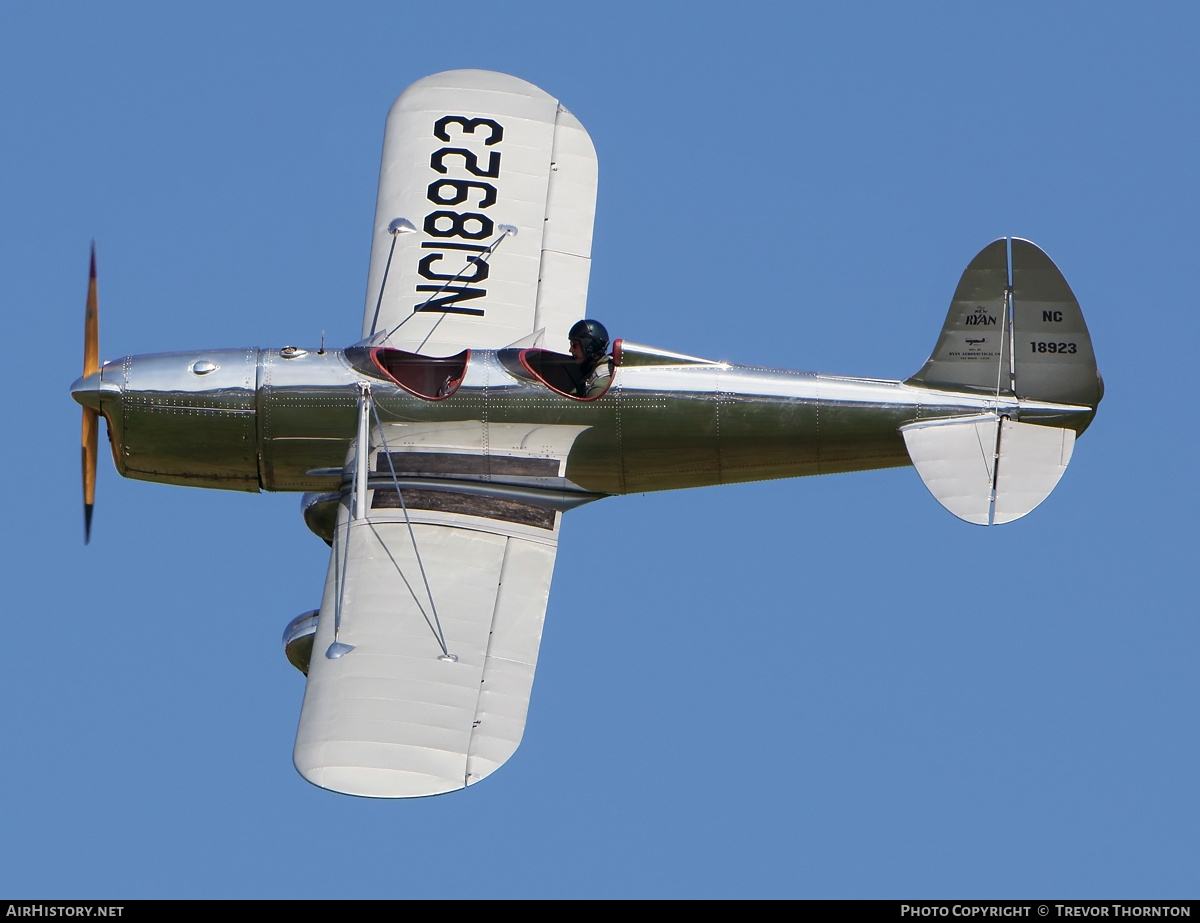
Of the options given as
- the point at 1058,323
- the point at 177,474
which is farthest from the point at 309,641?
the point at 1058,323

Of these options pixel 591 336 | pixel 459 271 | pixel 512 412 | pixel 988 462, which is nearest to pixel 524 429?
pixel 512 412

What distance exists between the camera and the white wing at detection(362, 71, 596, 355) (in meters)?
22.1

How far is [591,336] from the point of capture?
20609 mm

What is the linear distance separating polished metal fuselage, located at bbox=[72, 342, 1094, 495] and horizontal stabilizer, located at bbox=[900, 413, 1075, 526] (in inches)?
6.5

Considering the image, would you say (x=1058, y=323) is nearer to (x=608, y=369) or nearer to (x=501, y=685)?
(x=608, y=369)

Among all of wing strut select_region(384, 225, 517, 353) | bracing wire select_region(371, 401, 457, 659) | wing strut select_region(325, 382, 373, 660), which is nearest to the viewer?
bracing wire select_region(371, 401, 457, 659)

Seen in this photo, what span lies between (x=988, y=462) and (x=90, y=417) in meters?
7.57

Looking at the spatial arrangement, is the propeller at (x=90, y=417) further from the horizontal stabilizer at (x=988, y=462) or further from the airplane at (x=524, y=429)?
the horizontal stabilizer at (x=988, y=462)

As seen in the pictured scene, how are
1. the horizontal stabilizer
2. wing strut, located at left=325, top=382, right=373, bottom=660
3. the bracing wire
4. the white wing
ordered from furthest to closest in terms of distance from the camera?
the white wing → the horizontal stabilizer → wing strut, located at left=325, top=382, right=373, bottom=660 → the bracing wire

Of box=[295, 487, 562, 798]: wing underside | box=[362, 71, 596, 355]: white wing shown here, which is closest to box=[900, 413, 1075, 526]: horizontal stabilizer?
box=[295, 487, 562, 798]: wing underside

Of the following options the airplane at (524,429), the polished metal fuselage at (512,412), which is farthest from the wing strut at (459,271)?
the polished metal fuselage at (512,412)

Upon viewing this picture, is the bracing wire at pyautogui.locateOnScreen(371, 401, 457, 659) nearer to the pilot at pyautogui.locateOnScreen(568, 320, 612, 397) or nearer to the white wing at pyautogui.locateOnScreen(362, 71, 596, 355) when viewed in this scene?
the white wing at pyautogui.locateOnScreen(362, 71, 596, 355)

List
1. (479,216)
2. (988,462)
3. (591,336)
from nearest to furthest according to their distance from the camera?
(988,462)
(591,336)
(479,216)

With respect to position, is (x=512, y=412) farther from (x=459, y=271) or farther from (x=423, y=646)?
(x=423, y=646)
